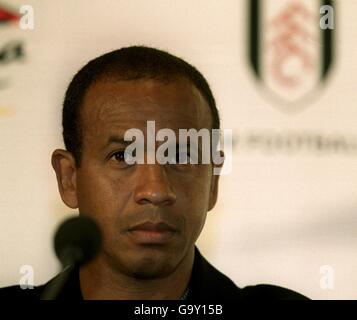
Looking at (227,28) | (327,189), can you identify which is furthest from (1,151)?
(327,189)

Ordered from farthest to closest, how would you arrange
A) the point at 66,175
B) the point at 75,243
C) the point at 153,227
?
the point at 66,175 → the point at 153,227 → the point at 75,243

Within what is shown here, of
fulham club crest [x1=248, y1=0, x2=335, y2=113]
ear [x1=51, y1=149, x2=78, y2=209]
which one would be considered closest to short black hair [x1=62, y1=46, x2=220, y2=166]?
ear [x1=51, y1=149, x2=78, y2=209]

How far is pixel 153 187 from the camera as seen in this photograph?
3.91 feet

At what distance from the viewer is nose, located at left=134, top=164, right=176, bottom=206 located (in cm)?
118

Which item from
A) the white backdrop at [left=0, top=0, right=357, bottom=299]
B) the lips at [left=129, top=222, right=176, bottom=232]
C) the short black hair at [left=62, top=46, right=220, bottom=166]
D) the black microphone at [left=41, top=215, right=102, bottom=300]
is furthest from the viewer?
the white backdrop at [left=0, top=0, right=357, bottom=299]

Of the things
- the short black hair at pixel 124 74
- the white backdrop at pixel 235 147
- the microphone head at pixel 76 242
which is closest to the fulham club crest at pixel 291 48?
the white backdrop at pixel 235 147

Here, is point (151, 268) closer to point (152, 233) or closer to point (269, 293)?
point (152, 233)

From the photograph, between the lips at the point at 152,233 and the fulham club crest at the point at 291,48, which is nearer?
the lips at the point at 152,233

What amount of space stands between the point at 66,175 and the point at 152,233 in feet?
0.80

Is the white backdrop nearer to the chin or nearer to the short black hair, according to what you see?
the short black hair

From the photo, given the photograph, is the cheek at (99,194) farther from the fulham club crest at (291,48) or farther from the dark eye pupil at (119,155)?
the fulham club crest at (291,48)

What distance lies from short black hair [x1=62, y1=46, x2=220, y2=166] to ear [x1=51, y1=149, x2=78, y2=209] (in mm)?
18

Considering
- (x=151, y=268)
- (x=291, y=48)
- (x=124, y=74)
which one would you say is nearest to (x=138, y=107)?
(x=124, y=74)

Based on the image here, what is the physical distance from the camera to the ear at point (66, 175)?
1.31m
